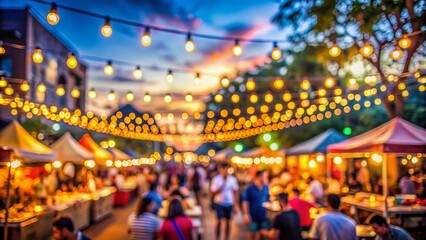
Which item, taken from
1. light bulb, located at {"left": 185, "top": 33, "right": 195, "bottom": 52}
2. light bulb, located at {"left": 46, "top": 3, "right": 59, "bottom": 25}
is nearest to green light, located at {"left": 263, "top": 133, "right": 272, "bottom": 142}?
light bulb, located at {"left": 185, "top": 33, "right": 195, "bottom": 52}

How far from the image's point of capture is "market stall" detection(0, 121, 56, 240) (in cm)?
938

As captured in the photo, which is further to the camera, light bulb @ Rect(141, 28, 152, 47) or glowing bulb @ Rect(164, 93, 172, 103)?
glowing bulb @ Rect(164, 93, 172, 103)

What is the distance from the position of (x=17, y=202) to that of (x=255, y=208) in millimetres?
5828

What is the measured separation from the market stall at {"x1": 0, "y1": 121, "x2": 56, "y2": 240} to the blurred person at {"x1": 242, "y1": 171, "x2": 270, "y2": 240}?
191 inches

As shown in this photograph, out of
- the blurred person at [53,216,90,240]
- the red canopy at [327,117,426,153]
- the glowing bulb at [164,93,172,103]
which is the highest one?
the glowing bulb at [164,93,172,103]

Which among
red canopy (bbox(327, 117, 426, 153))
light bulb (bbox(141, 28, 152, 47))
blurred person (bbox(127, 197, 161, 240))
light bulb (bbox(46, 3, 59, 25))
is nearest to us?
blurred person (bbox(127, 197, 161, 240))

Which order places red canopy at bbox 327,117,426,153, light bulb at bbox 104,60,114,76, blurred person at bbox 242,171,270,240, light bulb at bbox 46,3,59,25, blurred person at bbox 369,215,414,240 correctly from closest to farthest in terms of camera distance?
blurred person at bbox 369,215,414,240, light bulb at bbox 46,3,59,25, red canopy at bbox 327,117,426,153, blurred person at bbox 242,171,270,240, light bulb at bbox 104,60,114,76

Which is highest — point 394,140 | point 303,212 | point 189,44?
point 189,44

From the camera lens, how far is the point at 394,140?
33.1ft

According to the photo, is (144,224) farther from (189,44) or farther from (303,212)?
(303,212)

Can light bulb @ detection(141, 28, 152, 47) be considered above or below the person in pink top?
above

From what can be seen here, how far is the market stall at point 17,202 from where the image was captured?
938cm

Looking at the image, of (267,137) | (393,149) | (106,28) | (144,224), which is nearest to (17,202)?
(106,28)

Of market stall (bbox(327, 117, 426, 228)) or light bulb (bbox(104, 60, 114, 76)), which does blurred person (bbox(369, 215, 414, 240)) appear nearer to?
market stall (bbox(327, 117, 426, 228))
